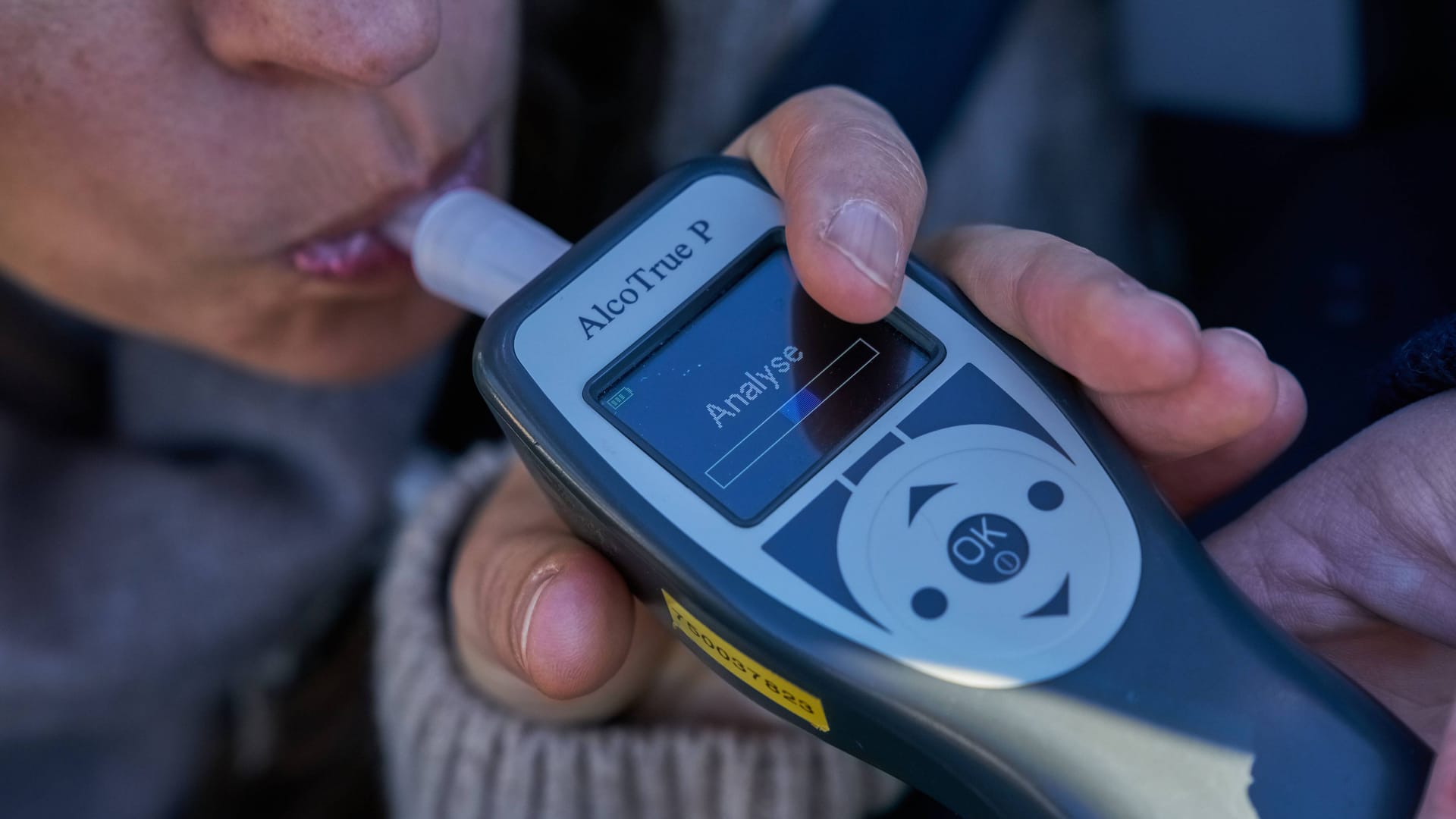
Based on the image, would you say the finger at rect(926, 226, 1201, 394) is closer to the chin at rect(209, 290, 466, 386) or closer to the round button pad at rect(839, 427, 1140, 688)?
the round button pad at rect(839, 427, 1140, 688)

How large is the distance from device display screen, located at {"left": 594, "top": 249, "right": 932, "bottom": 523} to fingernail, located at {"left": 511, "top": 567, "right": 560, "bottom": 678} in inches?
2.6

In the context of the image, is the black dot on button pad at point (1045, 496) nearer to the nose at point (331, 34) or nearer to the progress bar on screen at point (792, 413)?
the progress bar on screen at point (792, 413)

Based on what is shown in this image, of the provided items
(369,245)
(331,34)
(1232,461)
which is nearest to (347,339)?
(369,245)

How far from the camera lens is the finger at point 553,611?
1.49 ft

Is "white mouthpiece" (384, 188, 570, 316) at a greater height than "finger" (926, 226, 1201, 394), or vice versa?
"finger" (926, 226, 1201, 394)

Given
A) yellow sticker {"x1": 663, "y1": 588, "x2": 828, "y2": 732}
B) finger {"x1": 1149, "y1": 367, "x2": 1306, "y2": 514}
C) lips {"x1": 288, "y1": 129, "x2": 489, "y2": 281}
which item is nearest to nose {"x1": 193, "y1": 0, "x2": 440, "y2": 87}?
lips {"x1": 288, "y1": 129, "x2": 489, "y2": 281}

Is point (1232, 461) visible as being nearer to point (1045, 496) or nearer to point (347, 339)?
point (1045, 496)

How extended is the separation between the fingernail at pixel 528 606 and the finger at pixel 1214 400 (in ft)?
0.73

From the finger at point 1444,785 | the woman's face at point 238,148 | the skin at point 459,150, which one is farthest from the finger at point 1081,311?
the woman's face at point 238,148

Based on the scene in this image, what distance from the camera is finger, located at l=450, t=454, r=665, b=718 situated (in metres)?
0.45

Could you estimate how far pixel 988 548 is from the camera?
43 cm

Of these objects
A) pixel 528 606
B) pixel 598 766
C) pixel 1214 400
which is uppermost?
pixel 1214 400

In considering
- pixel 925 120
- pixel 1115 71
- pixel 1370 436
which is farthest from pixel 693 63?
pixel 1370 436

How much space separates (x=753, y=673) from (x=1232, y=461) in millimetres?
234
